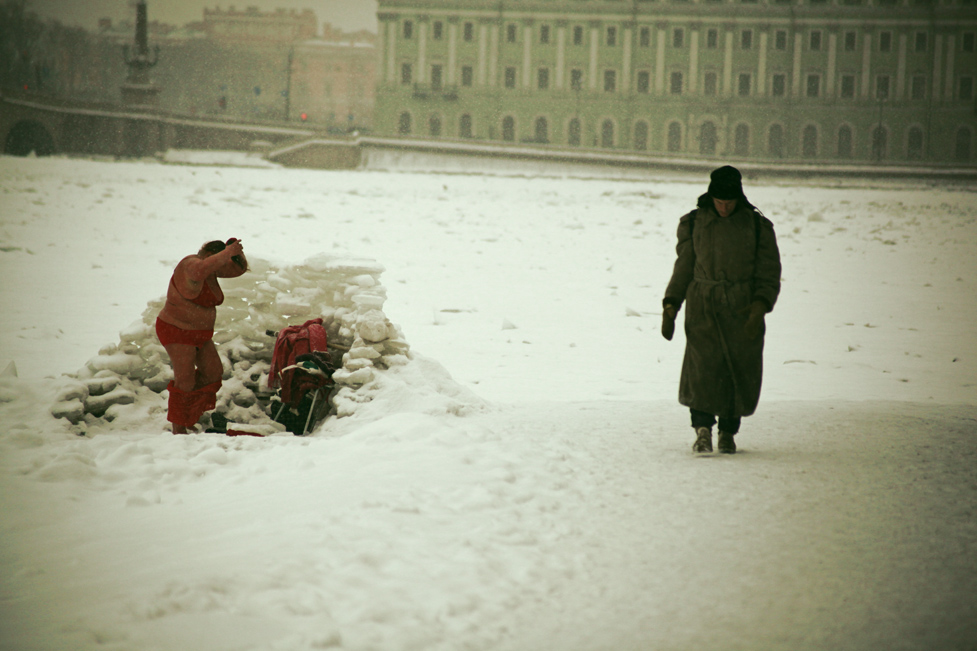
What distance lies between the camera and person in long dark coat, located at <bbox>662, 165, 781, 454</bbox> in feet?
15.0

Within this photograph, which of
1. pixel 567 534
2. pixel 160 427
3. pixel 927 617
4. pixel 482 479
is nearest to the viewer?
pixel 927 617

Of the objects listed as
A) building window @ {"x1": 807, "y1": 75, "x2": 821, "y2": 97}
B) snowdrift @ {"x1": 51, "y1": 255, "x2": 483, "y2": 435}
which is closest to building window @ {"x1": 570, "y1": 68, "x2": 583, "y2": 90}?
building window @ {"x1": 807, "y1": 75, "x2": 821, "y2": 97}

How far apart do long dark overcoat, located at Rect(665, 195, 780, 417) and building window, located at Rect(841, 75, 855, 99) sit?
58382 mm

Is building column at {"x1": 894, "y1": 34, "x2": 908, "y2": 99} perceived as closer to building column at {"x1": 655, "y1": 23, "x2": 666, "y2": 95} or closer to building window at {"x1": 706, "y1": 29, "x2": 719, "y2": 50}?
building window at {"x1": 706, "y1": 29, "x2": 719, "y2": 50}

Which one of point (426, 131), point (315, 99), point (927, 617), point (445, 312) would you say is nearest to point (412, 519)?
point (927, 617)

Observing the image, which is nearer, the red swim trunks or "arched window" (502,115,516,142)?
the red swim trunks

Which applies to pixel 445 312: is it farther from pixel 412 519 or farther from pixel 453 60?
pixel 453 60

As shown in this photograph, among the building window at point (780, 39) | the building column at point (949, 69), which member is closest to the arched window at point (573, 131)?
the building window at point (780, 39)

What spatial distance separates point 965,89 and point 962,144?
3.62 meters

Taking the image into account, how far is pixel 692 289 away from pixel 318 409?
249cm

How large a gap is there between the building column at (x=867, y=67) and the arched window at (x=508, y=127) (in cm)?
2319

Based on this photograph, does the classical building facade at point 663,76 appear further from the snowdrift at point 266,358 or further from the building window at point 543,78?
the snowdrift at point 266,358

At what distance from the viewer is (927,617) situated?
9.12 feet

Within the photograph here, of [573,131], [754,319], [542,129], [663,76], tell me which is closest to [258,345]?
[754,319]
